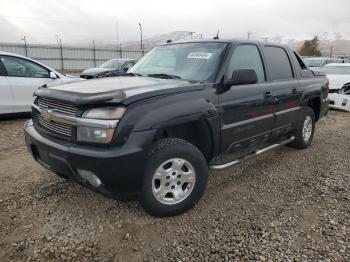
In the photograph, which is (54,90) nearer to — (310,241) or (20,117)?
(310,241)

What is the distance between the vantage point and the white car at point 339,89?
→ 31.0ft

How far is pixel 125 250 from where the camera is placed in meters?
2.71

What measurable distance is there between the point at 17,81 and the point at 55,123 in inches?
182

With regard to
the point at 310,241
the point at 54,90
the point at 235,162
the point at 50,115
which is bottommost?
the point at 310,241

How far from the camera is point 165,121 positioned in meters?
2.90

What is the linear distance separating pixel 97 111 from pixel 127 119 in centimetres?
27

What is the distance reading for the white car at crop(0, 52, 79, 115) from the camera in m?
6.82

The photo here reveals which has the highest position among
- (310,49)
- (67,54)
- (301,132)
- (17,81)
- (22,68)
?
(310,49)

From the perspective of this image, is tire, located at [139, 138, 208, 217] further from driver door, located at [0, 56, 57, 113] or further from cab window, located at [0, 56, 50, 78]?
cab window, located at [0, 56, 50, 78]

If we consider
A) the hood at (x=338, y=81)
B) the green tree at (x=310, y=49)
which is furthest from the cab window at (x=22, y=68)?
the green tree at (x=310, y=49)

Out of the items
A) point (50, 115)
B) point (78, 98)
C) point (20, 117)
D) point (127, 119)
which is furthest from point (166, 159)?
point (20, 117)

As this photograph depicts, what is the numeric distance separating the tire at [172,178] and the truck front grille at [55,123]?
2.54 ft

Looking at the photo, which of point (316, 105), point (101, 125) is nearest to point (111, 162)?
point (101, 125)

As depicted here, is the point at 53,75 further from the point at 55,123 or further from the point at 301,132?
the point at 301,132
